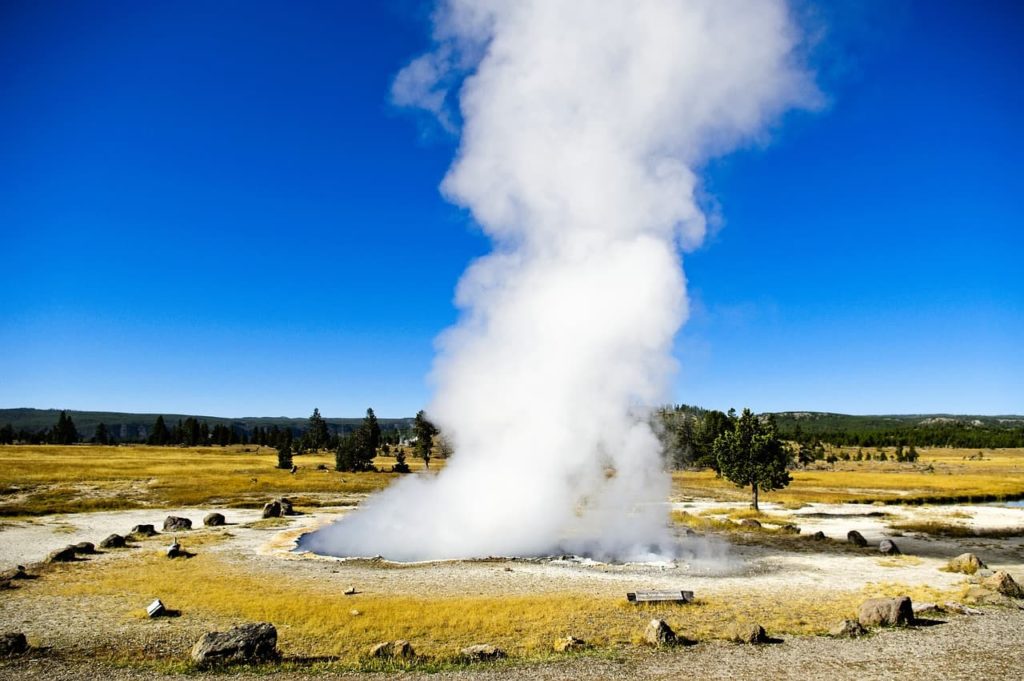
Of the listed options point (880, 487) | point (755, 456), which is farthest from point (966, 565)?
point (880, 487)

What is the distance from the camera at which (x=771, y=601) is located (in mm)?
22828

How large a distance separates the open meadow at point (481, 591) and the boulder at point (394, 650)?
243 mm

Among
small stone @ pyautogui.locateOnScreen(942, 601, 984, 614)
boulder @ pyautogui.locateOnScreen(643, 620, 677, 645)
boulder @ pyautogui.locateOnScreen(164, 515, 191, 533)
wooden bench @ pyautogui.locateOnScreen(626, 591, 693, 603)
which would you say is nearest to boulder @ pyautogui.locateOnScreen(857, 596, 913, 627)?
small stone @ pyautogui.locateOnScreen(942, 601, 984, 614)

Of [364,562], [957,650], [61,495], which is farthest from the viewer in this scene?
[61,495]

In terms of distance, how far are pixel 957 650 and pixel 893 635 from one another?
1.61 metres

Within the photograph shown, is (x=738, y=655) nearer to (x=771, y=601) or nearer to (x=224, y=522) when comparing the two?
(x=771, y=601)

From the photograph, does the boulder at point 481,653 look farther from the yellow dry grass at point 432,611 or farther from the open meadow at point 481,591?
the yellow dry grass at point 432,611

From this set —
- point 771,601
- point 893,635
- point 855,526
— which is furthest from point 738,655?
point 855,526

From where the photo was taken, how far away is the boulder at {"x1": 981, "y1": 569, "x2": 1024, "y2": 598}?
23.2 meters

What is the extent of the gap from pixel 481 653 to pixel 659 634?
16.9 feet

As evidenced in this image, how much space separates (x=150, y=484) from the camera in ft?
220

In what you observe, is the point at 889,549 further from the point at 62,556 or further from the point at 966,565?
the point at 62,556

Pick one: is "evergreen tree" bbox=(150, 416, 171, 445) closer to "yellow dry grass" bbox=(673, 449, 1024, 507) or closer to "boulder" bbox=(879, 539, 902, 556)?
"yellow dry grass" bbox=(673, 449, 1024, 507)

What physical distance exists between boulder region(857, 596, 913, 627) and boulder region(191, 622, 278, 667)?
17.5 m
